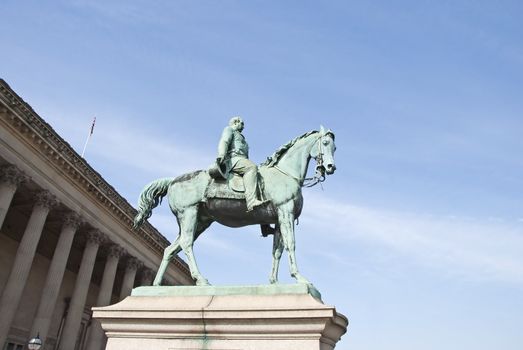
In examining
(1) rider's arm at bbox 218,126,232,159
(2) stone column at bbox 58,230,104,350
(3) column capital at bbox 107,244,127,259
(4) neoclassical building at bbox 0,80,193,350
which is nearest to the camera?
(1) rider's arm at bbox 218,126,232,159

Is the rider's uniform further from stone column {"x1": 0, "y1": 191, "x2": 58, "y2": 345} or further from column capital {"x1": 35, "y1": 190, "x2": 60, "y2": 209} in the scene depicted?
column capital {"x1": 35, "y1": 190, "x2": 60, "y2": 209}

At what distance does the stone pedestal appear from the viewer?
587 centimetres

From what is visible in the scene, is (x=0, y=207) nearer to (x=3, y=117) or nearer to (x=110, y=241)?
(x=3, y=117)

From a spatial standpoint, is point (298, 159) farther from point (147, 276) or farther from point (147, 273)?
point (147, 276)

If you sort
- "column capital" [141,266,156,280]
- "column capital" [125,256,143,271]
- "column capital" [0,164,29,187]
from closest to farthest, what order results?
"column capital" [0,164,29,187] < "column capital" [125,256,143,271] < "column capital" [141,266,156,280]

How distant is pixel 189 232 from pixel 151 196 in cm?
117

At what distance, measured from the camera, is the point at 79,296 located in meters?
31.2

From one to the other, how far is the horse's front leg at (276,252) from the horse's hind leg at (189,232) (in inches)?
46.5

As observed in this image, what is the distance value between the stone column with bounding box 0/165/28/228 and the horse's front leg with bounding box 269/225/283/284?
22.2 m

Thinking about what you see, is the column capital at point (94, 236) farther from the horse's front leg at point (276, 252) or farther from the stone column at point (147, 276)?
the horse's front leg at point (276, 252)

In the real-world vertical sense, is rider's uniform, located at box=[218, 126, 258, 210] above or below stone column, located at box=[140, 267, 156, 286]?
below

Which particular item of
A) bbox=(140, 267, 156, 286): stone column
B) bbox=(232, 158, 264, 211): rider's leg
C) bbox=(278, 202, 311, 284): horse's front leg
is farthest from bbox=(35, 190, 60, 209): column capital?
bbox=(278, 202, 311, 284): horse's front leg

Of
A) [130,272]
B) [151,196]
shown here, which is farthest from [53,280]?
[151,196]

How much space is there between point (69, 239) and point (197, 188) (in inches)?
1004
